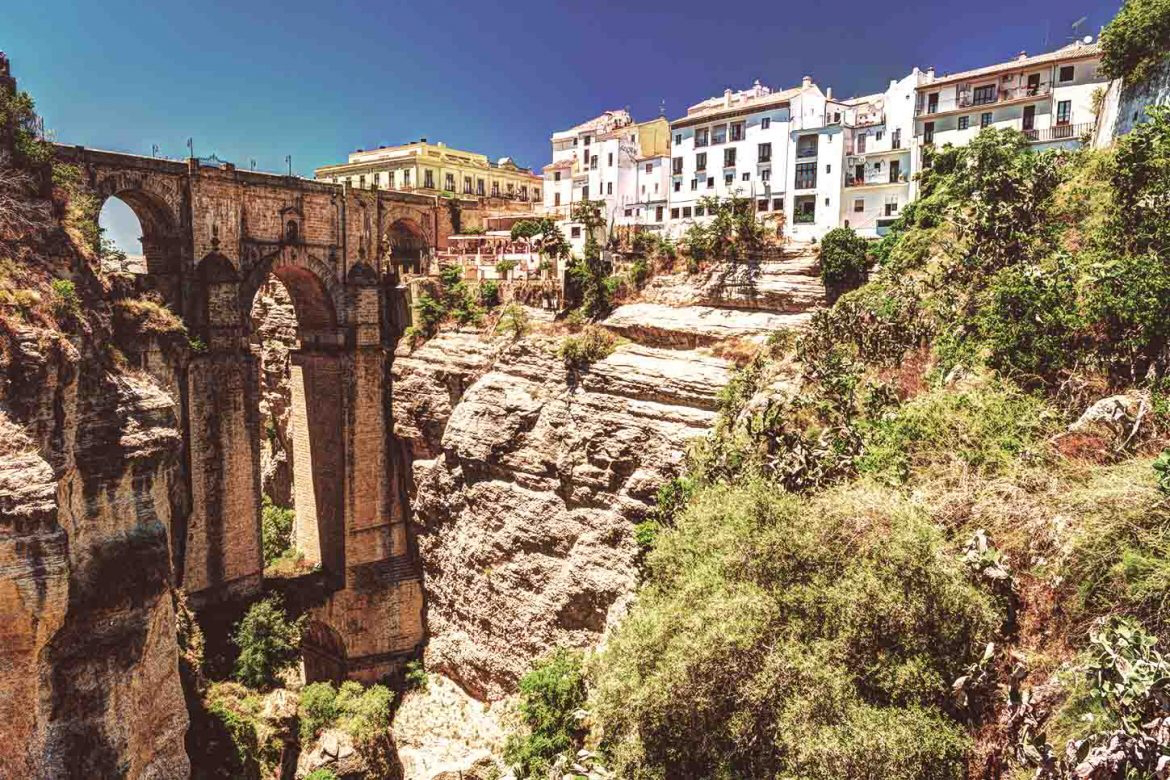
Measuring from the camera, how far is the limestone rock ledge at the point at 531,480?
2180 cm

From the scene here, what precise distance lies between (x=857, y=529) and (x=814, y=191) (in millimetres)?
24363

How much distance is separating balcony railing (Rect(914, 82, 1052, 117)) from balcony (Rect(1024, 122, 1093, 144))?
4.99 ft

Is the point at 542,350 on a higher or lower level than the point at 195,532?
higher

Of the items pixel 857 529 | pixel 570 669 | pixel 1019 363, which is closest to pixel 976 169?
pixel 1019 363

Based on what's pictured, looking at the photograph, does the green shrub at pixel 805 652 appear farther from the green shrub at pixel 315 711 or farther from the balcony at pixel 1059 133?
the balcony at pixel 1059 133

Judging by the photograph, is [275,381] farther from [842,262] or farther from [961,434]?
[961,434]

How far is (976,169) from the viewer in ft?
77.2

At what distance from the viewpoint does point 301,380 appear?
28391mm

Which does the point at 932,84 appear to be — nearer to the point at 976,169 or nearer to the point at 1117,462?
the point at 976,169

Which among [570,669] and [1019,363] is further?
[570,669]

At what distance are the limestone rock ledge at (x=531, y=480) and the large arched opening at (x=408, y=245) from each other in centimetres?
743

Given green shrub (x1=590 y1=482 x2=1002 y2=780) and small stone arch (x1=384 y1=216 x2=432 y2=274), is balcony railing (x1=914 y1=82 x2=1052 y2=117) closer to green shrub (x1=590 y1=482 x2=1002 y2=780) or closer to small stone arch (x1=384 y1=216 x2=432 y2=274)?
small stone arch (x1=384 y1=216 x2=432 y2=274)

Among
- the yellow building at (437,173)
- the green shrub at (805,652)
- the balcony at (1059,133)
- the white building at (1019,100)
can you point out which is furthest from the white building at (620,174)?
the green shrub at (805,652)

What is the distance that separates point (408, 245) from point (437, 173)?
12835 mm
